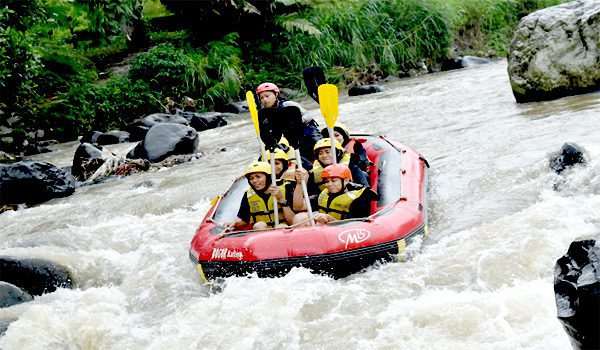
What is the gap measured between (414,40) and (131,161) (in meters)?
10.2

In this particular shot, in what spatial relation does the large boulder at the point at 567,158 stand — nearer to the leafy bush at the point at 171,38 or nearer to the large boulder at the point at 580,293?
the large boulder at the point at 580,293

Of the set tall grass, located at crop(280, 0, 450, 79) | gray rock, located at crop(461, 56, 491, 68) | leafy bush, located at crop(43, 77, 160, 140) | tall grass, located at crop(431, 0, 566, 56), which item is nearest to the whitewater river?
leafy bush, located at crop(43, 77, 160, 140)

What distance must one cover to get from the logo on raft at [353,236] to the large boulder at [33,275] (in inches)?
90.2

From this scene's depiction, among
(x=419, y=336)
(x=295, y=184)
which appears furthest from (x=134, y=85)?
(x=419, y=336)

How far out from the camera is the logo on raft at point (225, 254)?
4927 millimetres

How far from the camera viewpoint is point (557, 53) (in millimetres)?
9914

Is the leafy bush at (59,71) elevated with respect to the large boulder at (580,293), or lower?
elevated

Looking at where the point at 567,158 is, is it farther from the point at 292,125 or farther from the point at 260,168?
the point at 260,168

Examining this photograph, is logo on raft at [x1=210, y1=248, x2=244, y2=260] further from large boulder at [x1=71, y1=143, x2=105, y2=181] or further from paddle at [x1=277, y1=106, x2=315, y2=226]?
large boulder at [x1=71, y1=143, x2=105, y2=181]

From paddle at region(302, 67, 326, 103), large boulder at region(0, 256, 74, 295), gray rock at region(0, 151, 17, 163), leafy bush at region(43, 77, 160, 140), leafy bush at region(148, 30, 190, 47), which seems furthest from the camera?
leafy bush at region(148, 30, 190, 47)

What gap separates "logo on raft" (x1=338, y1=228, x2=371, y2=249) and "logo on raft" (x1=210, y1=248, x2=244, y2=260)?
0.73 m

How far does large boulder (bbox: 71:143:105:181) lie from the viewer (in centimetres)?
1007

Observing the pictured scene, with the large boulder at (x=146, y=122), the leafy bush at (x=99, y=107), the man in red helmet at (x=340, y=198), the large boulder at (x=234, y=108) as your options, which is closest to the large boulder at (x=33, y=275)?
the man in red helmet at (x=340, y=198)

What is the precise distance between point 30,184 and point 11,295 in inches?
166
